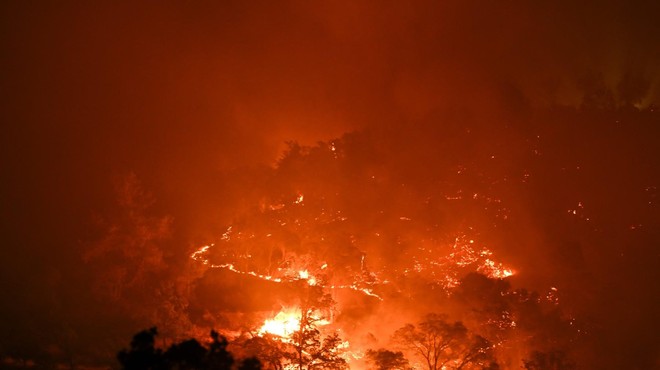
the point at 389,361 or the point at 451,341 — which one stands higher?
the point at 451,341

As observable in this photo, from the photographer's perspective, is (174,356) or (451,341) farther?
(451,341)

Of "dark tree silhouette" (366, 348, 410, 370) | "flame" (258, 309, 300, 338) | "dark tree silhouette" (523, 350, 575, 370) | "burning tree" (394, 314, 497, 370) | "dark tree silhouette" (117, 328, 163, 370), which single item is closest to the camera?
"dark tree silhouette" (117, 328, 163, 370)

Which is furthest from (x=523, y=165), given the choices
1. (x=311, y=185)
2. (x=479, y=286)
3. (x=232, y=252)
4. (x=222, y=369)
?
(x=222, y=369)

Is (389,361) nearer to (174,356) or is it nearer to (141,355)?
(174,356)

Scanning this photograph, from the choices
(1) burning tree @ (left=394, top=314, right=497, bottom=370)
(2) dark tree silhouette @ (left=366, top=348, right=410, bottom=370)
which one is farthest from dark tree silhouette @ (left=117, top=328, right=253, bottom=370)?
(1) burning tree @ (left=394, top=314, right=497, bottom=370)

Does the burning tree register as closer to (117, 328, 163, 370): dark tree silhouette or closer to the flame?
the flame

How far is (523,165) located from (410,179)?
7967 millimetres

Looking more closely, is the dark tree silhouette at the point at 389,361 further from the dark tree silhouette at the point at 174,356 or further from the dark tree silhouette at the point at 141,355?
the dark tree silhouette at the point at 141,355

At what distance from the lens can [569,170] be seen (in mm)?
35594

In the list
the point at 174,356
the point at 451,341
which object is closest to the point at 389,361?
the point at 451,341

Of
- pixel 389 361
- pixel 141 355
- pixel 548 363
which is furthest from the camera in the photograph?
pixel 548 363

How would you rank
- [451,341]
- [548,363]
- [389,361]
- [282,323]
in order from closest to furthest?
[389,361] < [451,341] < [548,363] < [282,323]

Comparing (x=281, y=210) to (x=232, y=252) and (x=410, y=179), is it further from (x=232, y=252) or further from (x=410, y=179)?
(x=410, y=179)

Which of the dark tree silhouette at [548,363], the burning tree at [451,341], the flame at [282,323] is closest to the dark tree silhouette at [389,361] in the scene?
the burning tree at [451,341]
